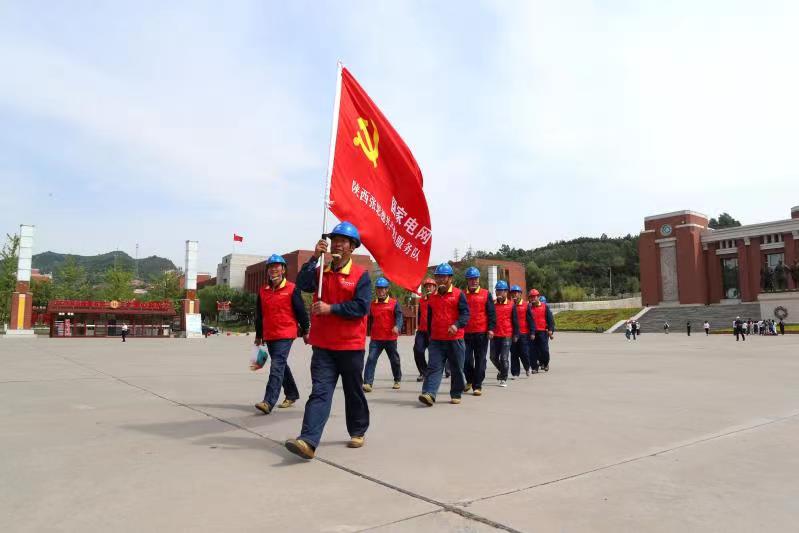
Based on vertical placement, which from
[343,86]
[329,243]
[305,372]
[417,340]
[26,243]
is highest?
[26,243]

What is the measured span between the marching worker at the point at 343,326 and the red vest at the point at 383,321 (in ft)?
15.7

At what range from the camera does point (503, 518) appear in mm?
2910

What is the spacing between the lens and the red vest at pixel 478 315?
827cm

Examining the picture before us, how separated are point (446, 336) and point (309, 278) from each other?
2974 mm

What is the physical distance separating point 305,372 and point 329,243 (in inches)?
326

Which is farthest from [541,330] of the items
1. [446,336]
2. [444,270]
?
[446,336]

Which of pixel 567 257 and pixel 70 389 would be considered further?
pixel 567 257

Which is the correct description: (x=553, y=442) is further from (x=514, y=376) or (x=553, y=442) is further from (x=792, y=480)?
(x=514, y=376)

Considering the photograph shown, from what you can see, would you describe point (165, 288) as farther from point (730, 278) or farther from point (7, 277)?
point (730, 278)

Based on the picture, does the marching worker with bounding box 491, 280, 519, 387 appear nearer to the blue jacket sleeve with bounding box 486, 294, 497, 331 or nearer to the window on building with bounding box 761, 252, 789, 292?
the blue jacket sleeve with bounding box 486, 294, 497, 331

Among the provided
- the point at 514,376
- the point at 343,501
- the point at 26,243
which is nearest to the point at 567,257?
the point at 26,243

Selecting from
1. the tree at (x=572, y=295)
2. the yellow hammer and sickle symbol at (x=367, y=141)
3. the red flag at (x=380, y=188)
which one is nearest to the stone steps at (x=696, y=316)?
the tree at (x=572, y=295)

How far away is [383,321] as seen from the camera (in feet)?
31.8

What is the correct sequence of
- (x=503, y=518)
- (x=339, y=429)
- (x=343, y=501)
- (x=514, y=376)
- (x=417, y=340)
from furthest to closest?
(x=514, y=376) → (x=417, y=340) → (x=339, y=429) → (x=343, y=501) → (x=503, y=518)
